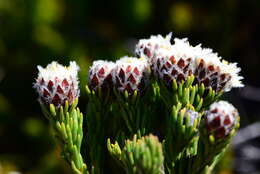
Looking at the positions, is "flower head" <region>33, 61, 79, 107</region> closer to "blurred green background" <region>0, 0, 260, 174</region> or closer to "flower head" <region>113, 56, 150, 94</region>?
"flower head" <region>113, 56, 150, 94</region>

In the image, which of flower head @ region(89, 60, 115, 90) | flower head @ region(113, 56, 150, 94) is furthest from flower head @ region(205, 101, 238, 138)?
flower head @ region(89, 60, 115, 90)

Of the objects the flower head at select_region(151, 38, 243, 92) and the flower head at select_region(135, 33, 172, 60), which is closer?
the flower head at select_region(151, 38, 243, 92)

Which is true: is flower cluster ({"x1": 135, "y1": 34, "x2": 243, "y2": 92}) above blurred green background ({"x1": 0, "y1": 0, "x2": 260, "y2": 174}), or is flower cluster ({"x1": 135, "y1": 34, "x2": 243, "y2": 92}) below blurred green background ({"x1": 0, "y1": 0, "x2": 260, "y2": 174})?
below

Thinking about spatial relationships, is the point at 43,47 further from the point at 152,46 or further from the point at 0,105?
the point at 152,46

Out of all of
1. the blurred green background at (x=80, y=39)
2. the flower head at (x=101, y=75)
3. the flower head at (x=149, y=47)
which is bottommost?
the flower head at (x=101, y=75)

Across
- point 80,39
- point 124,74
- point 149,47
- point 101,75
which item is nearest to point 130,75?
point 124,74

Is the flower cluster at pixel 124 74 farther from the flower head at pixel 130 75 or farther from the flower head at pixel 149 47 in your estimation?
the flower head at pixel 149 47

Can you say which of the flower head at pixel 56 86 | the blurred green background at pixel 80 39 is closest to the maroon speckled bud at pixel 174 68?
the flower head at pixel 56 86
